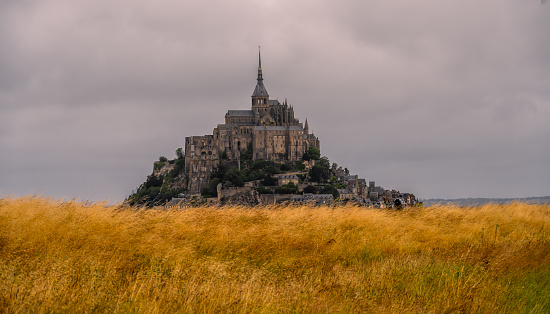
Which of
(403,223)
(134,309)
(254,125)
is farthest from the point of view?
(254,125)

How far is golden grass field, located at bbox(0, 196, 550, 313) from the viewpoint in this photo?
688 centimetres

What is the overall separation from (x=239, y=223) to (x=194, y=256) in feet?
9.33

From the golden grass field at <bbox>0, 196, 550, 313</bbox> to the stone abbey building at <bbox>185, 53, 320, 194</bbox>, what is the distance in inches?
3932

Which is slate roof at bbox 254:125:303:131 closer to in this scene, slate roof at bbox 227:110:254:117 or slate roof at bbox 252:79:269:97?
slate roof at bbox 227:110:254:117

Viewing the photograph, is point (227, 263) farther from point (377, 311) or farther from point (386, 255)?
point (386, 255)

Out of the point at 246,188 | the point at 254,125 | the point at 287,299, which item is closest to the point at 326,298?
the point at 287,299

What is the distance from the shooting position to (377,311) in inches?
279

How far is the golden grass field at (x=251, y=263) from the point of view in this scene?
688 cm

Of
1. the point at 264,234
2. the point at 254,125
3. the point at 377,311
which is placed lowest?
the point at 377,311

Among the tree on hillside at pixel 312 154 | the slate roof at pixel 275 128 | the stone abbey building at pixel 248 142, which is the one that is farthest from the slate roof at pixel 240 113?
the tree on hillside at pixel 312 154

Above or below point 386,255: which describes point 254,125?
above

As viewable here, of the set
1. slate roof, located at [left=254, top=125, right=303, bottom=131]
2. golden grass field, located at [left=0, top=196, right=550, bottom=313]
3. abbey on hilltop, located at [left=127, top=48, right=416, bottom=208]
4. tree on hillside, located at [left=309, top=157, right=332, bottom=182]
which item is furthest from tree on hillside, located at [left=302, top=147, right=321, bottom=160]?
golden grass field, located at [left=0, top=196, right=550, bottom=313]

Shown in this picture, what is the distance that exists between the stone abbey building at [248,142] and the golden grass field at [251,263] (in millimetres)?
99871

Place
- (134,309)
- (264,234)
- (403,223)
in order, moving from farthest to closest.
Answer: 1. (403,223)
2. (264,234)
3. (134,309)
